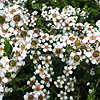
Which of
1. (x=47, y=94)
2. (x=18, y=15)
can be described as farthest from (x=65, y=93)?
(x=18, y=15)

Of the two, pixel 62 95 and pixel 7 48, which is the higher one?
pixel 7 48

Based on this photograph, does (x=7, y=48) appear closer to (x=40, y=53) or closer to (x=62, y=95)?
(x=40, y=53)

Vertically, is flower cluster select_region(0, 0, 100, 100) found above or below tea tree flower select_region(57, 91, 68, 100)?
above

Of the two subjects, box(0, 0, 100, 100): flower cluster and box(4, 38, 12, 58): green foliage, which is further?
box(4, 38, 12, 58): green foliage

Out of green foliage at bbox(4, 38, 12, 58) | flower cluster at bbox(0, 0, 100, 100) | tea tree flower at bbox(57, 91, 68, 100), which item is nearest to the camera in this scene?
flower cluster at bbox(0, 0, 100, 100)

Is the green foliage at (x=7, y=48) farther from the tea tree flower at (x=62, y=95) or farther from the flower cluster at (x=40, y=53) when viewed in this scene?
the tea tree flower at (x=62, y=95)

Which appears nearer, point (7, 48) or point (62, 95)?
point (7, 48)

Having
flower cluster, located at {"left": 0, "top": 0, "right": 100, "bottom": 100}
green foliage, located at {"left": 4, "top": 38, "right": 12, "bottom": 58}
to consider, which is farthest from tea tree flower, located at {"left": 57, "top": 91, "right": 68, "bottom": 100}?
green foliage, located at {"left": 4, "top": 38, "right": 12, "bottom": 58}

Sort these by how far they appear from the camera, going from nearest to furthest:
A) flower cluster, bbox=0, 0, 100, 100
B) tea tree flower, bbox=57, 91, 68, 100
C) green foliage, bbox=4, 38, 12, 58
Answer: flower cluster, bbox=0, 0, 100, 100 → green foliage, bbox=4, 38, 12, 58 → tea tree flower, bbox=57, 91, 68, 100

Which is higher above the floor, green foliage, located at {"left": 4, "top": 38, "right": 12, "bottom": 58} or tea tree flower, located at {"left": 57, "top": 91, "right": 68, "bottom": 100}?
green foliage, located at {"left": 4, "top": 38, "right": 12, "bottom": 58}

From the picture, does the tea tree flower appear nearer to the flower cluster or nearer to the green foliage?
the flower cluster

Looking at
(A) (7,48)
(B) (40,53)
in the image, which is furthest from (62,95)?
(A) (7,48)

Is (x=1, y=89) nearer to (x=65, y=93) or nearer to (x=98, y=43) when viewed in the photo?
(x=65, y=93)
